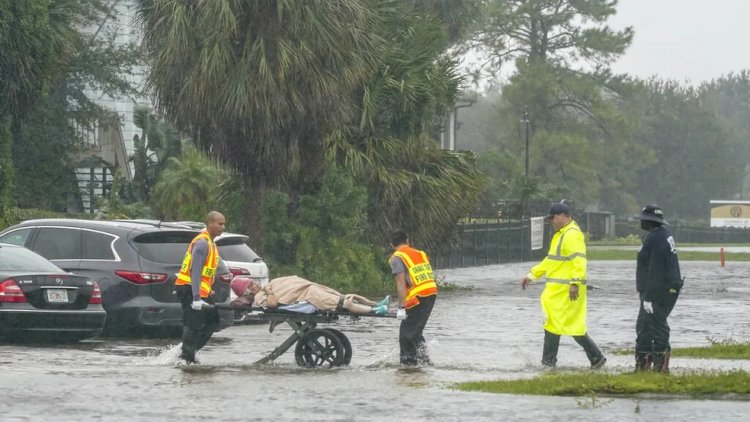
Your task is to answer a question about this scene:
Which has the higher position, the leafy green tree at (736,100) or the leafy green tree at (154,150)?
the leafy green tree at (736,100)

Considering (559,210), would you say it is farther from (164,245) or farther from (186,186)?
(186,186)

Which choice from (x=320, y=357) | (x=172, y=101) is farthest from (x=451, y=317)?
(x=320, y=357)

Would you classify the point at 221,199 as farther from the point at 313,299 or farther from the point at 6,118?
the point at 313,299

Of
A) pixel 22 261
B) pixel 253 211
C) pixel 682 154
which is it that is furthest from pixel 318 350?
pixel 682 154

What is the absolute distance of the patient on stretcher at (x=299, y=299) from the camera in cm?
1519

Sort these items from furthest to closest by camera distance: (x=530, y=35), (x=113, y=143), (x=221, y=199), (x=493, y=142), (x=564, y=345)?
1. (x=493, y=142)
2. (x=530, y=35)
3. (x=113, y=143)
4. (x=221, y=199)
5. (x=564, y=345)

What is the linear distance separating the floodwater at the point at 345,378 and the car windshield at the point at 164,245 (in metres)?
1.02

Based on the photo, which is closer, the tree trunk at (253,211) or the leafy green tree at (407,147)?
the tree trunk at (253,211)

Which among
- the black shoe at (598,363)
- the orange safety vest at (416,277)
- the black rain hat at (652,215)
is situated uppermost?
the black rain hat at (652,215)

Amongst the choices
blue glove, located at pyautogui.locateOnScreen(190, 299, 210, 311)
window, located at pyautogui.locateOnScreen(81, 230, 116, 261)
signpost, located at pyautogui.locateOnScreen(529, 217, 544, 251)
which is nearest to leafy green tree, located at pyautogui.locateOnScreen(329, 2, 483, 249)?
window, located at pyautogui.locateOnScreen(81, 230, 116, 261)

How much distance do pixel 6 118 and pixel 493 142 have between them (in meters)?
86.5

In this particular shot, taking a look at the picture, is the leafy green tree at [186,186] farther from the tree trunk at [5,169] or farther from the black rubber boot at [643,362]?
the black rubber boot at [643,362]

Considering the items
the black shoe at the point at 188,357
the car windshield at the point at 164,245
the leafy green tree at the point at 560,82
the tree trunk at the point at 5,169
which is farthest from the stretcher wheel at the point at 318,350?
the leafy green tree at the point at 560,82

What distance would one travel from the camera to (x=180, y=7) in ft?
89.6
